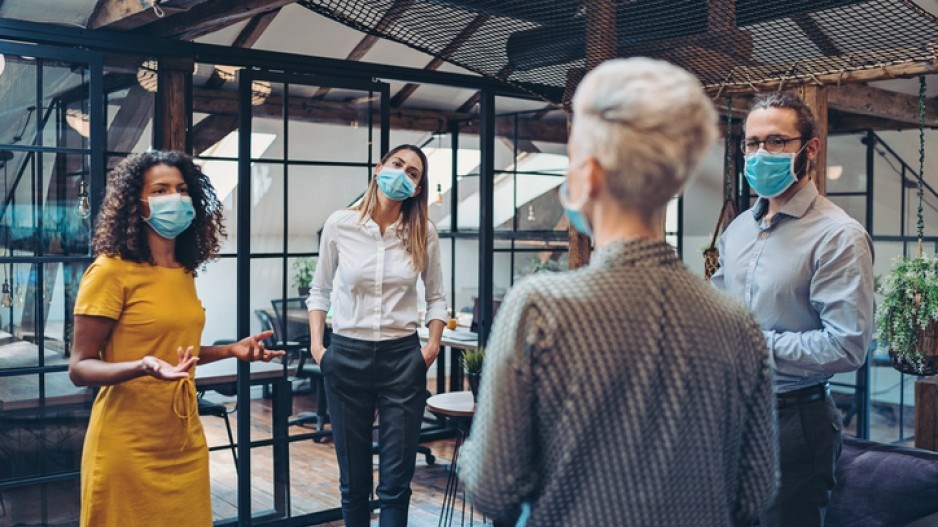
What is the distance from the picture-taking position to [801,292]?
2154mm

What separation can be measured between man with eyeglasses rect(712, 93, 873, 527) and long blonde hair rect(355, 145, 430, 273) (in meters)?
1.29

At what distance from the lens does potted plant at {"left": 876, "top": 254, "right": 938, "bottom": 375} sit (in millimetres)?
3738

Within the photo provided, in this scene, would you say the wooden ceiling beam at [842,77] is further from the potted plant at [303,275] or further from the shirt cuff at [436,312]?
the potted plant at [303,275]

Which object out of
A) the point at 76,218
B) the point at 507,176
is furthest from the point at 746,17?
the point at 507,176

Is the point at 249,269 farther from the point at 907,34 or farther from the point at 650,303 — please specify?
the point at 650,303

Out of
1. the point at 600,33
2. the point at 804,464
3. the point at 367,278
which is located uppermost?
the point at 600,33

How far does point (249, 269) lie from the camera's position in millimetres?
3865

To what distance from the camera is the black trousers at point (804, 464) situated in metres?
2.09

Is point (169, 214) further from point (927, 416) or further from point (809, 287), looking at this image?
point (927, 416)

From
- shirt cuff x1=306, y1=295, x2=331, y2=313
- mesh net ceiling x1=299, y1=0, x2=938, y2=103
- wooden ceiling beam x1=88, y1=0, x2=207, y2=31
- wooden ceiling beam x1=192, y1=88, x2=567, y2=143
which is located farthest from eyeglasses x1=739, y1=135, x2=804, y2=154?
wooden ceiling beam x1=192, y1=88, x2=567, y2=143

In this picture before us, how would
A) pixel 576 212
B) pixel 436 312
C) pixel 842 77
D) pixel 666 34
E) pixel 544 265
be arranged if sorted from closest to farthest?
pixel 576 212, pixel 842 77, pixel 666 34, pixel 436 312, pixel 544 265

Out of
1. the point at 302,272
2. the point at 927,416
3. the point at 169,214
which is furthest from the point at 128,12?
the point at 927,416

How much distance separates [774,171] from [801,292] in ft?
0.99

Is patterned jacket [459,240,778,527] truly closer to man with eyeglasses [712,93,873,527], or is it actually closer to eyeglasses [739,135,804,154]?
man with eyeglasses [712,93,873,527]
